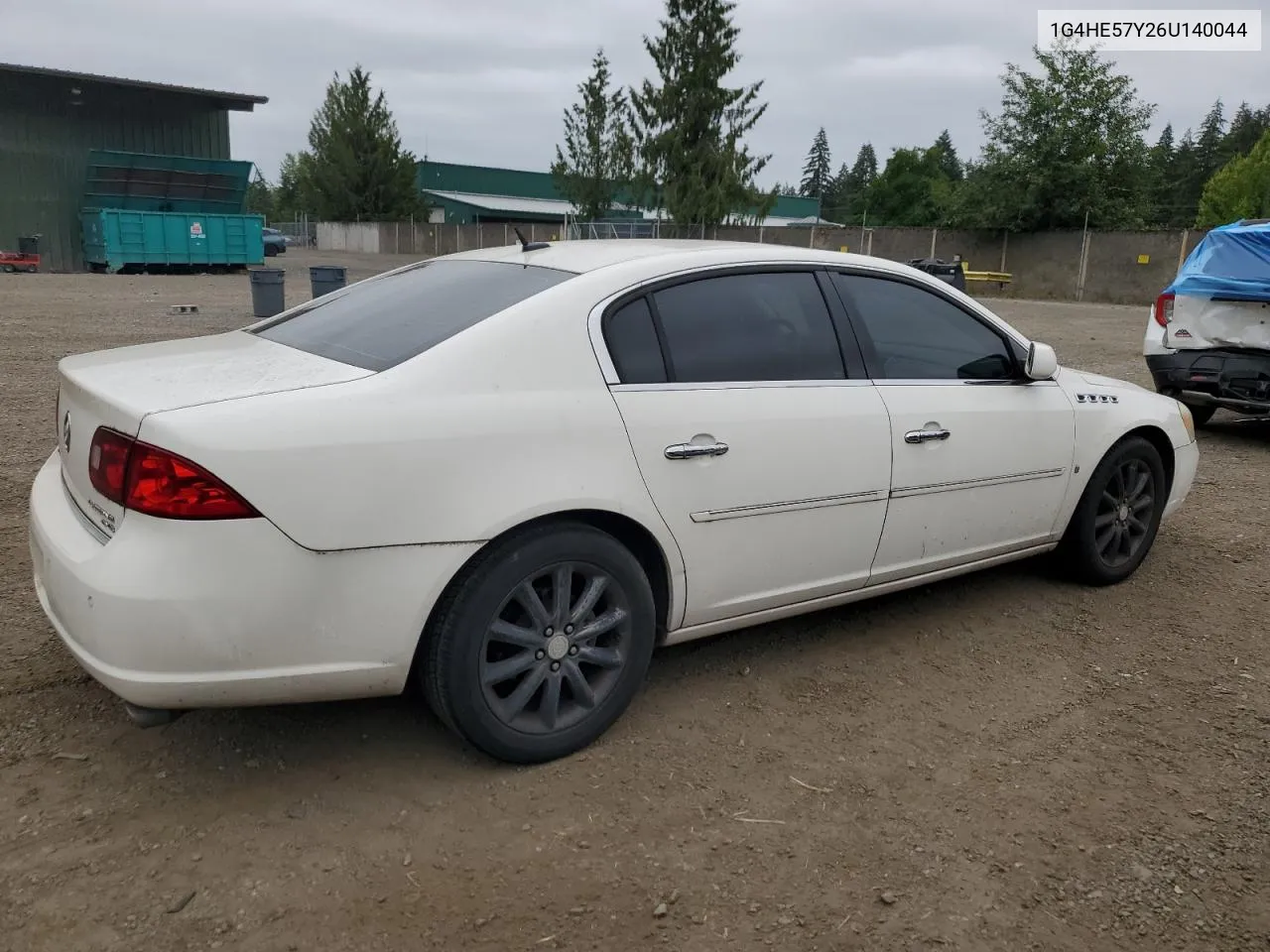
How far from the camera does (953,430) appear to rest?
3.79 metres

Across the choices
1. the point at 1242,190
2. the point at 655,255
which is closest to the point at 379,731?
the point at 655,255

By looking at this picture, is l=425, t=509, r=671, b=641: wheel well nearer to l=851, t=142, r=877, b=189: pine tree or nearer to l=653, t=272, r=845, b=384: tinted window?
l=653, t=272, r=845, b=384: tinted window

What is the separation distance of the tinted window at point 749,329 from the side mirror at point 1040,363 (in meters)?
0.96

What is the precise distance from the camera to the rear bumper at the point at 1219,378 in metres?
7.61

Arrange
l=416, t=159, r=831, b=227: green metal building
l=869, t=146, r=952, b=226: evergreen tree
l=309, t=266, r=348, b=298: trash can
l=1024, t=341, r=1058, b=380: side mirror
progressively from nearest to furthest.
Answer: l=1024, t=341, r=1058, b=380: side mirror → l=309, t=266, r=348, b=298: trash can → l=416, t=159, r=831, b=227: green metal building → l=869, t=146, r=952, b=226: evergreen tree

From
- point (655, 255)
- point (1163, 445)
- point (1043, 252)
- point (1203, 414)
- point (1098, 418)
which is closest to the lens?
point (655, 255)

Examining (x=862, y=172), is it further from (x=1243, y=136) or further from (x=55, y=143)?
(x=55, y=143)

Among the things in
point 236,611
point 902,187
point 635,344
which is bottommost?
point 236,611

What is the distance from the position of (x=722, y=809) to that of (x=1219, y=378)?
6.69 m

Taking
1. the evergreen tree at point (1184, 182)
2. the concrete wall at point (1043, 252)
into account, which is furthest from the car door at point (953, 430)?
the evergreen tree at point (1184, 182)

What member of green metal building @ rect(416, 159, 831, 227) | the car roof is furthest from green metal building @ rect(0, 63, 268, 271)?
the car roof

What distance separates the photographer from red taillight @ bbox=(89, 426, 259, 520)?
242 cm

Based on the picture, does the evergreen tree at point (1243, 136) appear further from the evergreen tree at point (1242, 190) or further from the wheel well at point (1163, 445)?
the wheel well at point (1163, 445)

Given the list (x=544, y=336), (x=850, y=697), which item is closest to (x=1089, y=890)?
(x=850, y=697)
